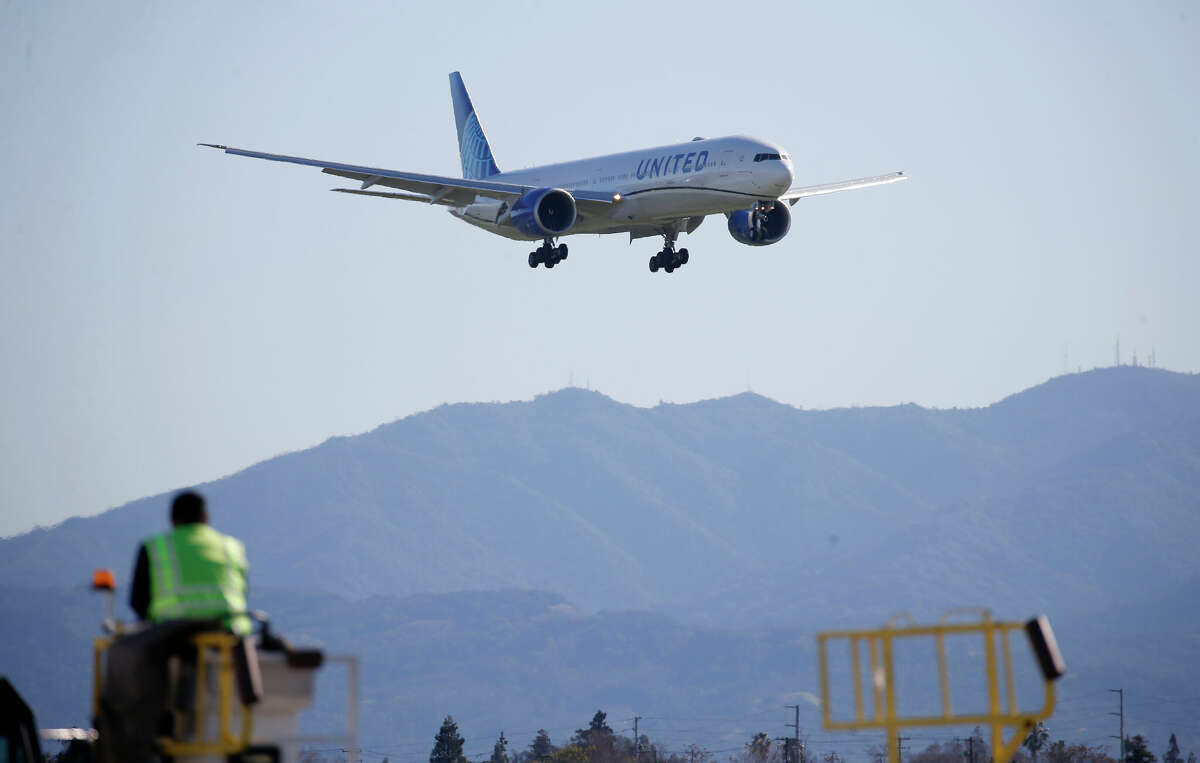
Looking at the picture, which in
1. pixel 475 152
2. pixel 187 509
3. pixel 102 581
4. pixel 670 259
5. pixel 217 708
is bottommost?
pixel 217 708

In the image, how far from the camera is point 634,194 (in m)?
50.6

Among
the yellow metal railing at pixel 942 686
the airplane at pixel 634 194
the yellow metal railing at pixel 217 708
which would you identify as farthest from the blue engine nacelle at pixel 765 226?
the yellow metal railing at pixel 217 708

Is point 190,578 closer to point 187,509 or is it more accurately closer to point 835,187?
point 187,509

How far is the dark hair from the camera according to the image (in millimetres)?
10008

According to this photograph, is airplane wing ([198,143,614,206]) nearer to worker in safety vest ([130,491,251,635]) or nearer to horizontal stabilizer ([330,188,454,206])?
horizontal stabilizer ([330,188,454,206])

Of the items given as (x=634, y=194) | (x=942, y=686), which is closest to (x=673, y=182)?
(x=634, y=194)

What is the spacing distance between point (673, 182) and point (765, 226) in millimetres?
4221

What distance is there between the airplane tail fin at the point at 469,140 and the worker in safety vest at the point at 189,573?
59961mm

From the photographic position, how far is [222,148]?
47.1 m

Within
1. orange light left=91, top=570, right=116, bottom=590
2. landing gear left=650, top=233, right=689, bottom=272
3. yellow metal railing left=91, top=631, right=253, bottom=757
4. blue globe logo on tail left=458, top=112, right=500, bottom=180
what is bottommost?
yellow metal railing left=91, top=631, right=253, bottom=757

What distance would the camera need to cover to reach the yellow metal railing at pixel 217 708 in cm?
949

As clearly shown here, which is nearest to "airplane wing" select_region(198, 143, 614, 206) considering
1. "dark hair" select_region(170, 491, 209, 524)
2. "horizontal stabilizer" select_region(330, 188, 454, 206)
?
"horizontal stabilizer" select_region(330, 188, 454, 206)

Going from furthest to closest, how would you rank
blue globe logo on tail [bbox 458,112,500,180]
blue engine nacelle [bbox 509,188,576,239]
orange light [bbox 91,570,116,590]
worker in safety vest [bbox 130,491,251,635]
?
blue globe logo on tail [bbox 458,112,500,180] → blue engine nacelle [bbox 509,188,576,239] → worker in safety vest [bbox 130,491,251,635] → orange light [bbox 91,570,116,590]

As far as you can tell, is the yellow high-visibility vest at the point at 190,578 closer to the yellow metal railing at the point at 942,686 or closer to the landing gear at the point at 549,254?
the yellow metal railing at the point at 942,686
